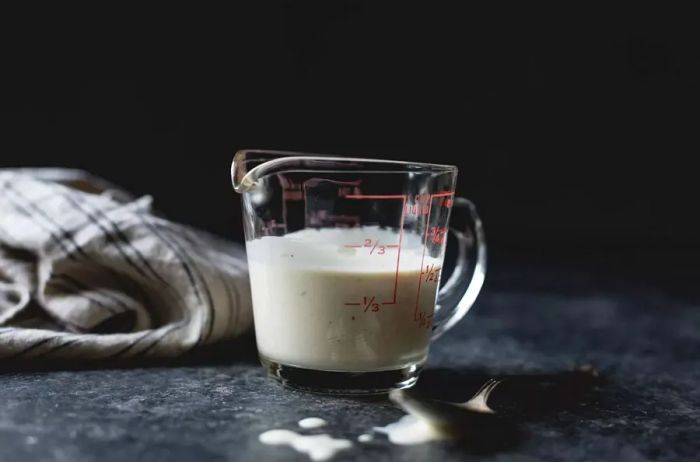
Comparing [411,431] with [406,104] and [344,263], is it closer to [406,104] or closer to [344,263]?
[344,263]

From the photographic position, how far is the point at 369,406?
2.55 ft

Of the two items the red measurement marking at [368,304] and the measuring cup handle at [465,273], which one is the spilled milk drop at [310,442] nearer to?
the red measurement marking at [368,304]

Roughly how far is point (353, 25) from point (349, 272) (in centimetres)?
121

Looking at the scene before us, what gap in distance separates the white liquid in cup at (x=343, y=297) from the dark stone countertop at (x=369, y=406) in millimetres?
45

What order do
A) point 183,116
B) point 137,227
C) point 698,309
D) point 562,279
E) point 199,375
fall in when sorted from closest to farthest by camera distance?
point 199,375 < point 137,227 < point 698,309 < point 562,279 < point 183,116

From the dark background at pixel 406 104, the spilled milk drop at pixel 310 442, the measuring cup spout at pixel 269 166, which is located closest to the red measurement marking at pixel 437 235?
the measuring cup spout at pixel 269 166

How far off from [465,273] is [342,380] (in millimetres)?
203

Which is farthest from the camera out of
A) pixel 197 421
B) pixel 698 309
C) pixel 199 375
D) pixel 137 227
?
pixel 698 309

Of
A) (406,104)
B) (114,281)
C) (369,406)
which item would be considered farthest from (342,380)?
(406,104)

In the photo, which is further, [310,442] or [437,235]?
[437,235]

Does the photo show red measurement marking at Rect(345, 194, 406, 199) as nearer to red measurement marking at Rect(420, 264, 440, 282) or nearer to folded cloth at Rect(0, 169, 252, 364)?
red measurement marking at Rect(420, 264, 440, 282)

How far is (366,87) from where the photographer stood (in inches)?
74.5

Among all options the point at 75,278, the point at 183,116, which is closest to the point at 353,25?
the point at 183,116

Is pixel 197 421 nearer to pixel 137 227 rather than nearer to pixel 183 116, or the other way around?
pixel 137 227
